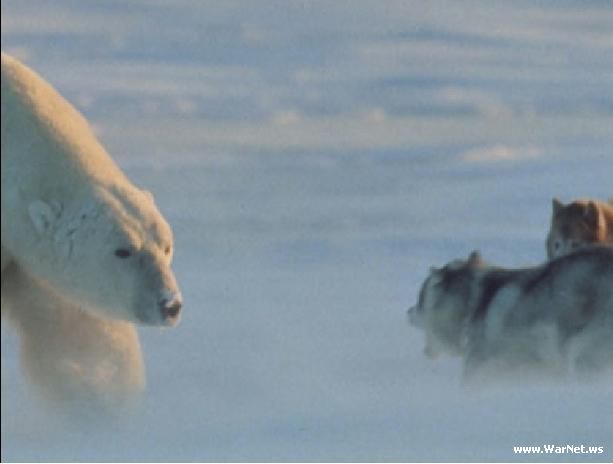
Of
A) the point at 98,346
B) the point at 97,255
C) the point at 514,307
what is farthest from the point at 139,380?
the point at 514,307

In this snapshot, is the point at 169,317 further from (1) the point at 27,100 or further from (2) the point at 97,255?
(1) the point at 27,100

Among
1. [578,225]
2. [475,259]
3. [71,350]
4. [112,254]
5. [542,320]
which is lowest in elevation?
[71,350]

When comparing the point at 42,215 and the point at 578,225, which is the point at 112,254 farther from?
the point at 578,225

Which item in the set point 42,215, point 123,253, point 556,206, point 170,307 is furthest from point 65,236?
point 556,206

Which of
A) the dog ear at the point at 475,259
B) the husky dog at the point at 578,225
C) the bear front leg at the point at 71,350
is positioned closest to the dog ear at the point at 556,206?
the husky dog at the point at 578,225

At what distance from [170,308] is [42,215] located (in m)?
0.62

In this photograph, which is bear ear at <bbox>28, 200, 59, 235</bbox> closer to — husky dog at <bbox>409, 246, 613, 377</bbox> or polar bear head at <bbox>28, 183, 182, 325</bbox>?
polar bear head at <bbox>28, 183, 182, 325</bbox>

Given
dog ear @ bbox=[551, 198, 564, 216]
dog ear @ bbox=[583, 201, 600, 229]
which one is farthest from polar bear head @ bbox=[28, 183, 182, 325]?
dog ear @ bbox=[583, 201, 600, 229]

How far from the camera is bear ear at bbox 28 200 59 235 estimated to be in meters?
5.87

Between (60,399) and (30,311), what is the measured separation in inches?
15.9

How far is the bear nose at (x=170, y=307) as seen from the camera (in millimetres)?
6074

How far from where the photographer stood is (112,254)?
6.03 metres

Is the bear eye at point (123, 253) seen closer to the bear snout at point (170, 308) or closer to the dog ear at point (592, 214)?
the bear snout at point (170, 308)

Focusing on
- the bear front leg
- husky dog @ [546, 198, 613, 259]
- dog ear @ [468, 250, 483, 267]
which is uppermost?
husky dog @ [546, 198, 613, 259]
